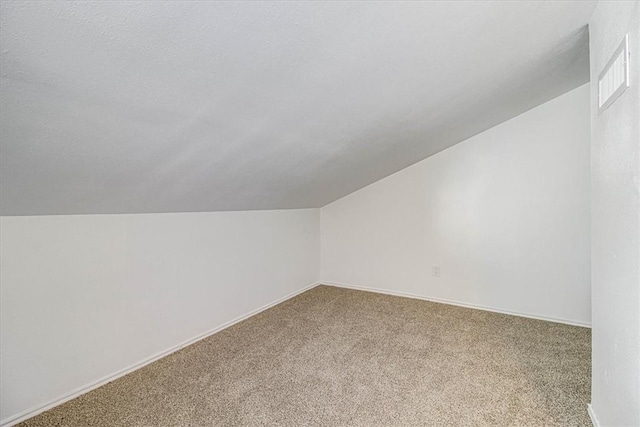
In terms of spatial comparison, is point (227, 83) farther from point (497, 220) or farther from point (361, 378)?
point (497, 220)

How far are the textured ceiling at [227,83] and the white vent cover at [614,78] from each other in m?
0.34

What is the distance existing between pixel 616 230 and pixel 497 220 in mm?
1810

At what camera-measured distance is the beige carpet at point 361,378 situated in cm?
150

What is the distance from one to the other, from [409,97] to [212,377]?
1925mm

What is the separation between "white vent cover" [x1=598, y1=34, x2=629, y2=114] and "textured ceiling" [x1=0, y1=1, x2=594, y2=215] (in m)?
0.34

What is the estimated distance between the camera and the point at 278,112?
139 centimetres

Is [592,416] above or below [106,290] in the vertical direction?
below

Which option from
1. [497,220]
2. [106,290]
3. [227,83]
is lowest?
[106,290]

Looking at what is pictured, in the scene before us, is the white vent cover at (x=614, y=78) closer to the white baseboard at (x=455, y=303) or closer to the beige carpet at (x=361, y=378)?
the beige carpet at (x=361, y=378)

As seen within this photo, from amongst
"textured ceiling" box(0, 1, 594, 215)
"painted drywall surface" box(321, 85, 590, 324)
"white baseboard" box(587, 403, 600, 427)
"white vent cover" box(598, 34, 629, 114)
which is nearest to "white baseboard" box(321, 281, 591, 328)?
"painted drywall surface" box(321, 85, 590, 324)

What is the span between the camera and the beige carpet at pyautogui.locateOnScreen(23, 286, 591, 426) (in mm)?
1505

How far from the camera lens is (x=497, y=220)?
9.28 ft

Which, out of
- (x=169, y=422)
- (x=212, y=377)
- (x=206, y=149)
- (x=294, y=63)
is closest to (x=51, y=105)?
(x=206, y=149)

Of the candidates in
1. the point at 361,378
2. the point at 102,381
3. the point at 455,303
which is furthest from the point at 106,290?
the point at 455,303
